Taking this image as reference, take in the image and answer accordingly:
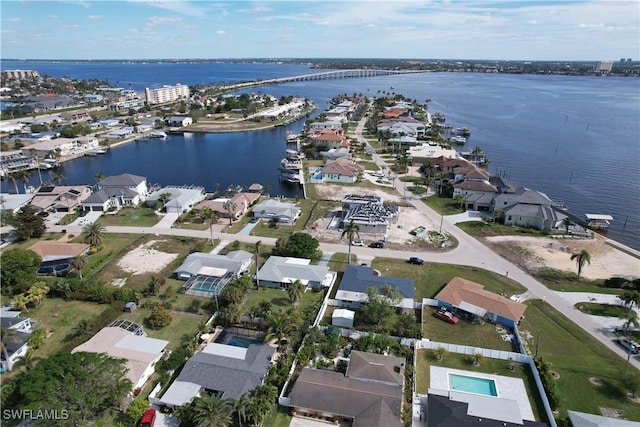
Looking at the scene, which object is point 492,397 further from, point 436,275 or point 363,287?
point 436,275

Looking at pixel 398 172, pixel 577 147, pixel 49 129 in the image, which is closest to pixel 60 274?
pixel 398 172

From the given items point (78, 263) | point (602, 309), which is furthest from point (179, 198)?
point (602, 309)

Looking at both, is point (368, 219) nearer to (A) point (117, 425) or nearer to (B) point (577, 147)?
(A) point (117, 425)

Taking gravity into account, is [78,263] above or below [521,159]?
below

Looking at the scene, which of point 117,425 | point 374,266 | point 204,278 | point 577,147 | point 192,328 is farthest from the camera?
point 577,147

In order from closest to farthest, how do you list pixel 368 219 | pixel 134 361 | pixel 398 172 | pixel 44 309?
1. pixel 134 361
2. pixel 44 309
3. pixel 368 219
4. pixel 398 172

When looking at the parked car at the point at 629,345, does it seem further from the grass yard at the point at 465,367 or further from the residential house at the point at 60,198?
the residential house at the point at 60,198

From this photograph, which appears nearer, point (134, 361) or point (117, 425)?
point (117, 425)

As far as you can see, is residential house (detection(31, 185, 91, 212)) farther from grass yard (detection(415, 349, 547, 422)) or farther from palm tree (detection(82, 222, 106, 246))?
grass yard (detection(415, 349, 547, 422))
